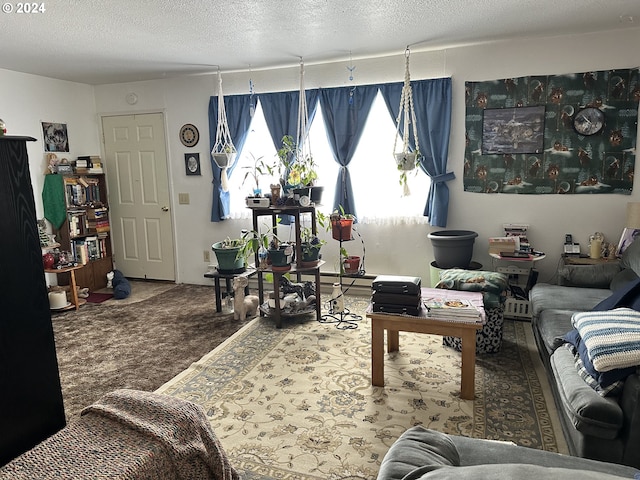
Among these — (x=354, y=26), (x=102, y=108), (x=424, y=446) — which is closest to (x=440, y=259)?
(x=354, y=26)

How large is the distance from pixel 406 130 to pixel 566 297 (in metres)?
2.02

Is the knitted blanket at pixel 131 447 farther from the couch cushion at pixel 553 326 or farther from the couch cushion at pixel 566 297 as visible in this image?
the couch cushion at pixel 566 297

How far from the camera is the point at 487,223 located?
434 centimetres

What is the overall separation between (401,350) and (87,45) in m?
3.51

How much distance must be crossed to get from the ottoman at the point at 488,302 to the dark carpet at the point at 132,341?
188cm

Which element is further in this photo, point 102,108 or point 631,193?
point 102,108

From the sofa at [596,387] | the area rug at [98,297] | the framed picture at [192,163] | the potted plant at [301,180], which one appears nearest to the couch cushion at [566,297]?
the sofa at [596,387]

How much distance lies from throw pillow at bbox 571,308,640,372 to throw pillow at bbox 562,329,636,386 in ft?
0.08

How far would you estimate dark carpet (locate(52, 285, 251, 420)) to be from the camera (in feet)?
9.77

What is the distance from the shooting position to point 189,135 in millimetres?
5203

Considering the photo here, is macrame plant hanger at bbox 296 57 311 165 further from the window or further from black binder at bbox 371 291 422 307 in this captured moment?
black binder at bbox 371 291 422 307

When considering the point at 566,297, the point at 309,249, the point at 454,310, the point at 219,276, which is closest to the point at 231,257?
the point at 219,276

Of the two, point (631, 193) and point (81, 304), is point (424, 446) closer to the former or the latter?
point (631, 193)

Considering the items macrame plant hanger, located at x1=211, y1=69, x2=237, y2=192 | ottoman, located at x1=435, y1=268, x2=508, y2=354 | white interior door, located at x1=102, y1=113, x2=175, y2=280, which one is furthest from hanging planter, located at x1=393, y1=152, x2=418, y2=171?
white interior door, located at x1=102, y1=113, x2=175, y2=280
